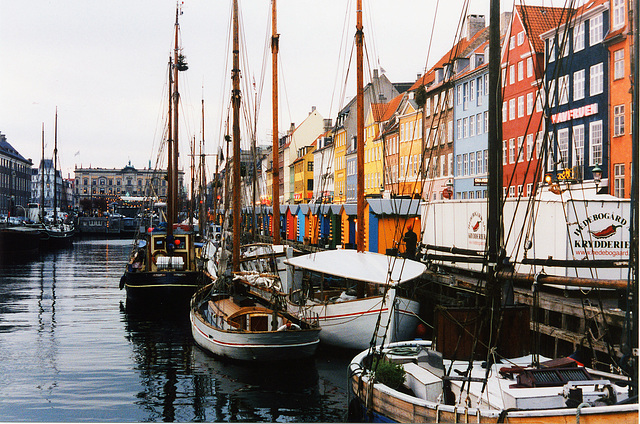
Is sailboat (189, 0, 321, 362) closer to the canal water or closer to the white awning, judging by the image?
the canal water

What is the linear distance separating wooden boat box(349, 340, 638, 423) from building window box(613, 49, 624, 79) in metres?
22.5

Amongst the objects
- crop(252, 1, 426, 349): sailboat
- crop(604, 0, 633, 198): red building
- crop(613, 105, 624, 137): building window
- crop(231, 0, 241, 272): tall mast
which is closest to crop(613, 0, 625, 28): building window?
crop(604, 0, 633, 198): red building

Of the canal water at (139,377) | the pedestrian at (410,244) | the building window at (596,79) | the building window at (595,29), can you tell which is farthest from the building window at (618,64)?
the canal water at (139,377)

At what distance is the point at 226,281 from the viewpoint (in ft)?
64.8

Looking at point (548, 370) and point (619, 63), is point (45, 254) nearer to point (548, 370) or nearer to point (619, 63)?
Answer: point (619, 63)

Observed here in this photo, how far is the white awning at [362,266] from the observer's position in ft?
50.5

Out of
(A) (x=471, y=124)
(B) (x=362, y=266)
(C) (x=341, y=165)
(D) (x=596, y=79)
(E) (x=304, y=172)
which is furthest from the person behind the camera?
(E) (x=304, y=172)

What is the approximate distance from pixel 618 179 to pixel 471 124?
18.8m

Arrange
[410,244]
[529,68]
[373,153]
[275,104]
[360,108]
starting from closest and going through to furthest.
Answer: [360,108]
[410,244]
[275,104]
[529,68]
[373,153]

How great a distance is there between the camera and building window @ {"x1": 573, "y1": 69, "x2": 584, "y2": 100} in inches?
1275

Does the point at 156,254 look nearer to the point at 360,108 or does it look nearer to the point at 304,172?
the point at 360,108

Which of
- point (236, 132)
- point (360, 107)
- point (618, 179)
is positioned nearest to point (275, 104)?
point (236, 132)

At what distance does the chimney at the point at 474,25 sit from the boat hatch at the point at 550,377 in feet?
149

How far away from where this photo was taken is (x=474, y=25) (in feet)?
173
